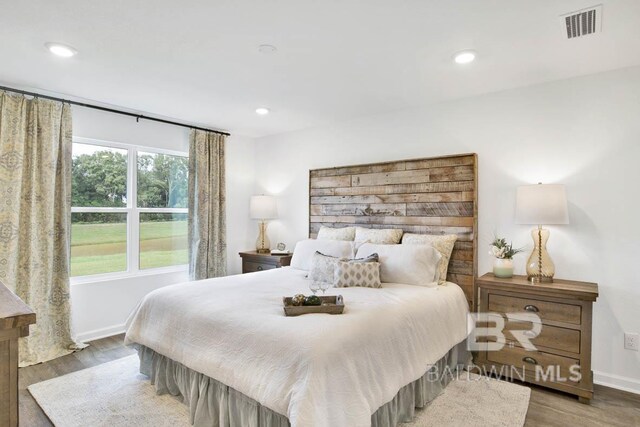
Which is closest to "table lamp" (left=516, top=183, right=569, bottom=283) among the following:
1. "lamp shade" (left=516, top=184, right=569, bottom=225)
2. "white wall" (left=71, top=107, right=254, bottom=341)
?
"lamp shade" (left=516, top=184, right=569, bottom=225)

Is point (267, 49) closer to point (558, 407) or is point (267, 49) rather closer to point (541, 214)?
point (541, 214)

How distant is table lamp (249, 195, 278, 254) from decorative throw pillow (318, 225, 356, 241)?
3.17 ft

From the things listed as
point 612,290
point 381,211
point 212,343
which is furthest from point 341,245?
point 612,290

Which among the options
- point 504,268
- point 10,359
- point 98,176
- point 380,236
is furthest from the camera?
point 98,176

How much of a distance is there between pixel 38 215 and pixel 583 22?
4367 mm

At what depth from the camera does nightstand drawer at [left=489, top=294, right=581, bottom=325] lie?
2.54m

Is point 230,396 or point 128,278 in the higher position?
point 128,278

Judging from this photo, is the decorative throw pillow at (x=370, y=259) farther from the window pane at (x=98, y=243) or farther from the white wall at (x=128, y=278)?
the window pane at (x=98, y=243)

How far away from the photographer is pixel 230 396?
201cm

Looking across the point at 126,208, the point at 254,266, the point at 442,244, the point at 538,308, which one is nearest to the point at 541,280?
the point at 538,308

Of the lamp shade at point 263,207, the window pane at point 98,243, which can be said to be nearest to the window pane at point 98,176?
the window pane at point 98,243

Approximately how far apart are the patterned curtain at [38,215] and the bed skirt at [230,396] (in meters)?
1.16

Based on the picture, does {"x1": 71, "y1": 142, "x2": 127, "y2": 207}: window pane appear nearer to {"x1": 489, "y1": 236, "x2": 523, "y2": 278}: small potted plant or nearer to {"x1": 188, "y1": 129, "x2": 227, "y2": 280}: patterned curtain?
{"x1": 188, "y1": 129, "x2": 227, "y2": 280}: patterned curtain

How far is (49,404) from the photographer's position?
240 cm
